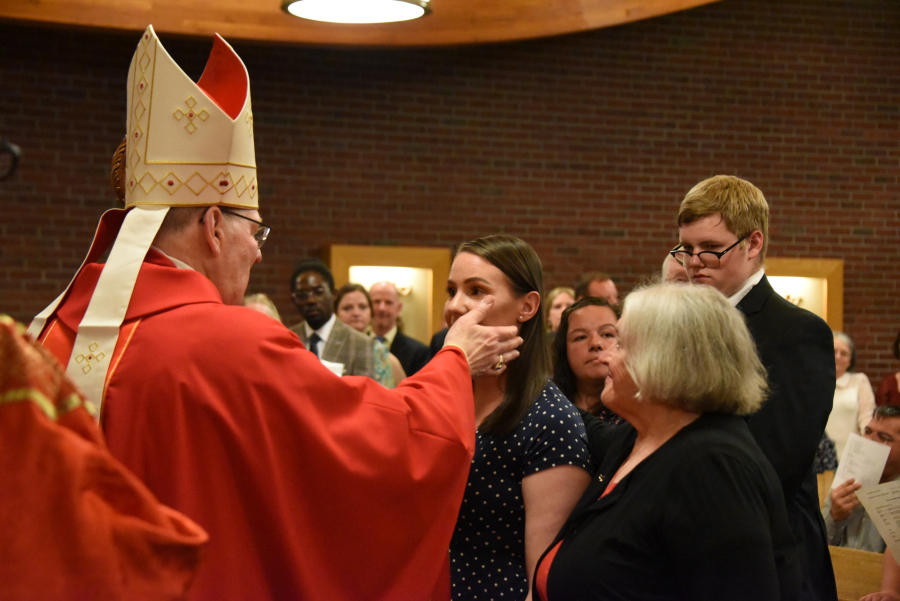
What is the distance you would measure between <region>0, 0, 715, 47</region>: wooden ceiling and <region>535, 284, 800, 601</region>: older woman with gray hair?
5.33 m

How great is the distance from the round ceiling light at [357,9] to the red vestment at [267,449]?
311 cm

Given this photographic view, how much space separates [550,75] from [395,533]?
6.41 m

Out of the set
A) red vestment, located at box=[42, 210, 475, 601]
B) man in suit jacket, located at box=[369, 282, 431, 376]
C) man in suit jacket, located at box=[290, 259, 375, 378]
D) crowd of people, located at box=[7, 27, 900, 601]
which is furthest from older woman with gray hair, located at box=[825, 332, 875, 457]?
red vestment, located at box=[42, 210, 475, 601]

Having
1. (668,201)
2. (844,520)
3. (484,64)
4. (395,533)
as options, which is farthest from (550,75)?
(395,533)

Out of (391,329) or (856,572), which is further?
(391,329)

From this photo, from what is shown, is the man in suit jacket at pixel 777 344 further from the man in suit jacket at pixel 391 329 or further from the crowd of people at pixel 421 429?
the man in suit jacket at pixel 391 329

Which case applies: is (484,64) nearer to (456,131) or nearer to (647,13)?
(456,131)

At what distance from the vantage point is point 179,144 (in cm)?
183

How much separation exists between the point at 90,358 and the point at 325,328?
348cm

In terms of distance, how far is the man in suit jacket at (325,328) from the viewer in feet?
15.5

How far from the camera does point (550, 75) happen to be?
755 cm

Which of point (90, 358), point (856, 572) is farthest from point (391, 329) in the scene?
point (90, 358)

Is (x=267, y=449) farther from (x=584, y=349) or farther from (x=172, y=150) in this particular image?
(x=584, y=349)

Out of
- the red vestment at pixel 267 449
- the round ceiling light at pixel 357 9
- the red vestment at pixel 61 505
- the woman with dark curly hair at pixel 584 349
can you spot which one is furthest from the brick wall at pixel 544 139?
the red vestment at pixel 61 505
